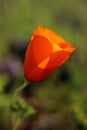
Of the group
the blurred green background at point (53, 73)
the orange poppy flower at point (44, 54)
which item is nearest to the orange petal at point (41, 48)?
the orange poppy flower at point (44, 54)

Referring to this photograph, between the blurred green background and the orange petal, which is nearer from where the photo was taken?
the orange petal

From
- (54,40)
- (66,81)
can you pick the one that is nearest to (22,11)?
(66,81)

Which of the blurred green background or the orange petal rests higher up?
the orange petal

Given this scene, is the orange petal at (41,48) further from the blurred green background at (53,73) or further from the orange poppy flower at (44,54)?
the blurred green background at (53,73)

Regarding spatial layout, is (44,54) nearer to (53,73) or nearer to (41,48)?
(41,48)

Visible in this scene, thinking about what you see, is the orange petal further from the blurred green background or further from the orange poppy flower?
the blurred green background

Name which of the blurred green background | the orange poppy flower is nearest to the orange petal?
the orange poppy flower

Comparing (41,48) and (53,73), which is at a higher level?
(41,48)

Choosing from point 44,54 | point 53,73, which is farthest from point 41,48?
point 53,73
